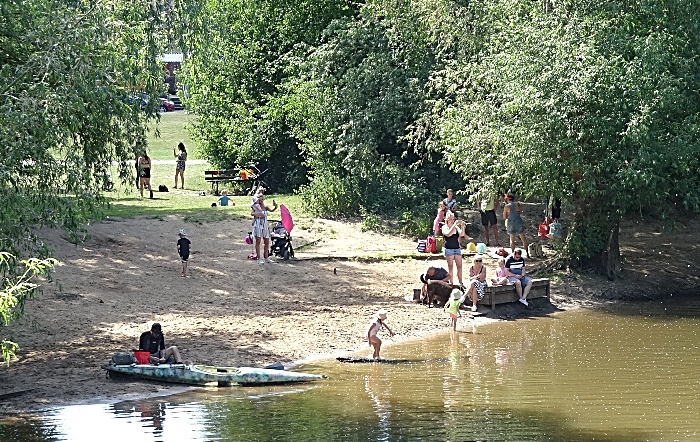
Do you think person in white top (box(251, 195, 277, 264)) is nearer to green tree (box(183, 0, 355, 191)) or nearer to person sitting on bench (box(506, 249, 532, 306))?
person sitting on bench (box(506, 249, 532, 306))

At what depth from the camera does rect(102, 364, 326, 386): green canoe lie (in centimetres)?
1691

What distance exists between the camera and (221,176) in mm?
34625

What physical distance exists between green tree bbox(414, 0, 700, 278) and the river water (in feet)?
14.3

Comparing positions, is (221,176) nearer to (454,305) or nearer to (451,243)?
(451,243)

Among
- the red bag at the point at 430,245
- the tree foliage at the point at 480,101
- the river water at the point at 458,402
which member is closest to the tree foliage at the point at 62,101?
the tree foliage at the point at 480,101

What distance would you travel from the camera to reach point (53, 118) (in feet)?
50.0

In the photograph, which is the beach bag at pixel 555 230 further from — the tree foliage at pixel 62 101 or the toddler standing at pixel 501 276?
the tree foliage at pixel 62 101

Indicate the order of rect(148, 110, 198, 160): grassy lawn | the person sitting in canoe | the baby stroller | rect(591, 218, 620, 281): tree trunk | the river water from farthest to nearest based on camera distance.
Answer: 1. rect(148, 110, 198, 160): grassy lawn
2. rect(591, 218, 620, 281): tree trunk
3. the baby stroller
4. the person sitting in canoe
5. the river water

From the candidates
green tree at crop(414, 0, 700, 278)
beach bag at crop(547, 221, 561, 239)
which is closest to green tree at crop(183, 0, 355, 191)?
green tree at crop(414, 0, 700, 278)

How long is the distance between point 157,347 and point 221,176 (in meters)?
17.3

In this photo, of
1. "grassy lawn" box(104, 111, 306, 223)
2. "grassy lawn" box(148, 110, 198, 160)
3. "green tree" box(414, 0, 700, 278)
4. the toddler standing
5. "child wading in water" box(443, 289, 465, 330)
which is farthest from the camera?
"grassy lawn" box(148, 110, 198, 160)

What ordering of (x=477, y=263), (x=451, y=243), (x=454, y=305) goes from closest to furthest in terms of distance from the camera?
(x=454, y=305), (x=477, y=263), (x=451, y=243)

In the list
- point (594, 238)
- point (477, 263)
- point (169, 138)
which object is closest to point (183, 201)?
point (477, 263)

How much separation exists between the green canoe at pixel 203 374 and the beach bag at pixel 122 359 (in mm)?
75
